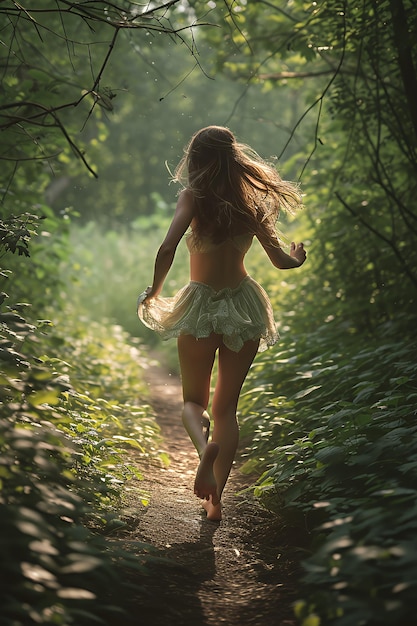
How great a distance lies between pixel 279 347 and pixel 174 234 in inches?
125

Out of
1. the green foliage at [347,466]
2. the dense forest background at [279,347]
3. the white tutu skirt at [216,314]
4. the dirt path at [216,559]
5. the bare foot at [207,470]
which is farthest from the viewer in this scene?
the white tutu skirt at [216,314]

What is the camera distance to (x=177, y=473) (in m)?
4.82

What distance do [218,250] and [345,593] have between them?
2.19 metres

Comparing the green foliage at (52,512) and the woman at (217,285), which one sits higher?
the woman at (217,285)

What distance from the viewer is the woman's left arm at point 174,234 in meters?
3.82

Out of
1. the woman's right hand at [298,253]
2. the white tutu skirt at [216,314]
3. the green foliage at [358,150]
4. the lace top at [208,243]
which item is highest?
the green foliage at [358,150]

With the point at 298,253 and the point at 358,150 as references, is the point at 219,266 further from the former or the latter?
the point at 358,150

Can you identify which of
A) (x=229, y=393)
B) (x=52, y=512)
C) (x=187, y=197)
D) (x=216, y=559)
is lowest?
(x=52, y=512)

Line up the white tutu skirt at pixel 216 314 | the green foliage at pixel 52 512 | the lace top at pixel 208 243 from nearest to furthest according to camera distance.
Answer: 1. the green foliage at pixel 52 512
2. the white tutu skirt at pixel 216 314
3. the lace top at pixel 208 243

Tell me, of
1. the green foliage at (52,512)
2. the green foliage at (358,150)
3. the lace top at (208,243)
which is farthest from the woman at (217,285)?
the green foliage at (358,150)

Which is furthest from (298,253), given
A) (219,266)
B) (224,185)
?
(224,185)

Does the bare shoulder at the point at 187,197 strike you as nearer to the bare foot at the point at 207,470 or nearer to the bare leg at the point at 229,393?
the bare leg at the point at 229,393

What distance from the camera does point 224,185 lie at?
394cm

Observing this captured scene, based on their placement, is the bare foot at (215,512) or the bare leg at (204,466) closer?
the bare leg at (204,466)
